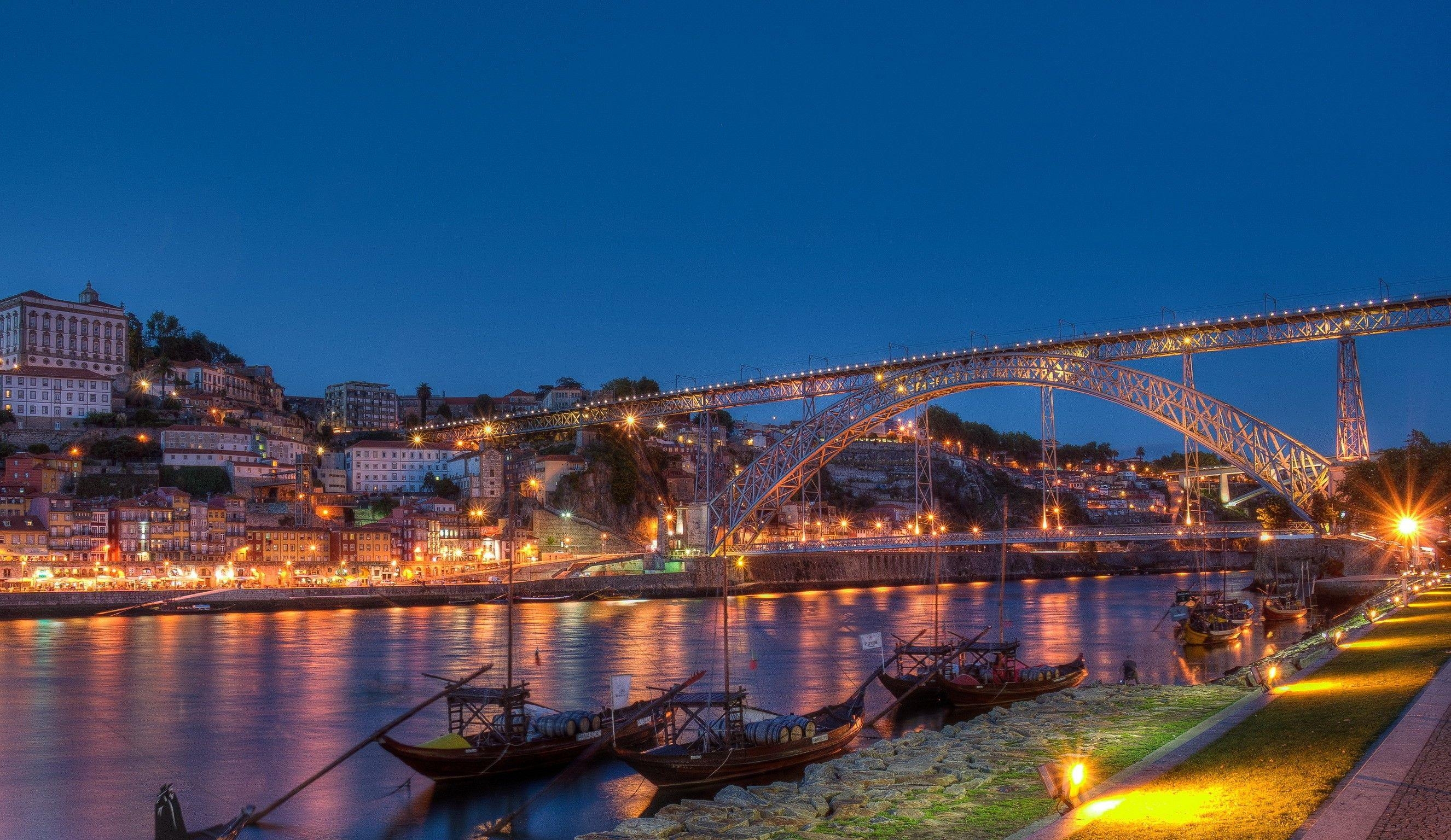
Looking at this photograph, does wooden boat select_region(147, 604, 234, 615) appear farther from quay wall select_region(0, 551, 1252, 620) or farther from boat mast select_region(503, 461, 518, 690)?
boat mast select_region(503, 461, 518, 690)

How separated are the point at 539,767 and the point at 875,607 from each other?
35.3 metres

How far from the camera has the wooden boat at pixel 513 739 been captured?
14812mm

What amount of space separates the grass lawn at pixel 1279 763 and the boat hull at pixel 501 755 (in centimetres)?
771

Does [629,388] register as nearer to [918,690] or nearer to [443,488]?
[443,488]

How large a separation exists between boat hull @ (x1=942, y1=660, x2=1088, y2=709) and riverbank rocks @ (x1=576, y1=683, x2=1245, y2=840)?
9.80ft

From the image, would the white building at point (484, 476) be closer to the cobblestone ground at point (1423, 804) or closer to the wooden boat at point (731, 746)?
the wooden boat at point (731, 746)

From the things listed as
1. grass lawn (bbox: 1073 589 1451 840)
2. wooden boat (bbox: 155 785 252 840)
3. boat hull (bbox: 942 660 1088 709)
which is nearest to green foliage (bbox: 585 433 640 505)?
boat hull (bbox: 942 660 1088 709)

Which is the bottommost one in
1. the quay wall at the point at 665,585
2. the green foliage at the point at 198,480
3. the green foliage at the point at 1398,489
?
the quay wall at the point at 665,585

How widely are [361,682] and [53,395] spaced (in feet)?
191

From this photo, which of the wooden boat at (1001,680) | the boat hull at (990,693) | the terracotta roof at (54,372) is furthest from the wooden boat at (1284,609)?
the terracotta roof at (54,372)

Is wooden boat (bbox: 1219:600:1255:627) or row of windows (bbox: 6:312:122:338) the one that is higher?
row of windows (bbox: 6:312:122:338)

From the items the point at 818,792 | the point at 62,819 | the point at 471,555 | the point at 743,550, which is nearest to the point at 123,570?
the point at 471,555

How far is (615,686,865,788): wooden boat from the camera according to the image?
45.7 ft

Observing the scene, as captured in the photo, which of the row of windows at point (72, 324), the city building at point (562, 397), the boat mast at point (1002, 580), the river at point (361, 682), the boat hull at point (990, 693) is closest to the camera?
the river at point (361, 682)
